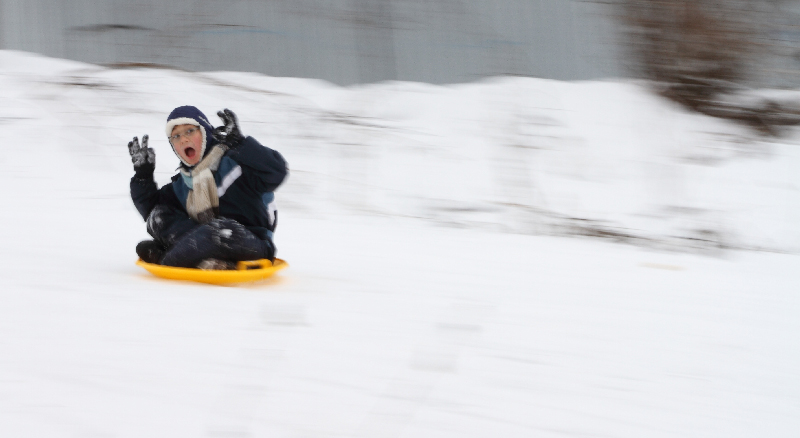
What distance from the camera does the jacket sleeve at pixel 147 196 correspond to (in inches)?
150

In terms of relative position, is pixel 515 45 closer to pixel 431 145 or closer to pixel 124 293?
pixel 431 145

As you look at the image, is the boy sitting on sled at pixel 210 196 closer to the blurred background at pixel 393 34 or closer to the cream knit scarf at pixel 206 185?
the cream knit scarf at pixel 206 185

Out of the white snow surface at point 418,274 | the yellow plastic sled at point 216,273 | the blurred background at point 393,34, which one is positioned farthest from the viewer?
the blurred background at point 393,34

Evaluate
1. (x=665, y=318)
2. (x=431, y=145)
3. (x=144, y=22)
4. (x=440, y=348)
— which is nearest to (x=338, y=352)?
(x=440, y=348)

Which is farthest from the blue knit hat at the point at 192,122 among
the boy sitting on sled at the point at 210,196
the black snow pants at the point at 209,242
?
the black snow pants at the point at 209,242

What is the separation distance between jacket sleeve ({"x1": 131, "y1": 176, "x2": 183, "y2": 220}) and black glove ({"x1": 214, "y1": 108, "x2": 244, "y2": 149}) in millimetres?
461

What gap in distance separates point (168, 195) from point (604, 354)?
7.43 feet

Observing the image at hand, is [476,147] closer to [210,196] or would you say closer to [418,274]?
[418,274]

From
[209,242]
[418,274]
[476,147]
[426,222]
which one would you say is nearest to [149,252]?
[209,242]

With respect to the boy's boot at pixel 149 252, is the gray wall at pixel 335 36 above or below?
above

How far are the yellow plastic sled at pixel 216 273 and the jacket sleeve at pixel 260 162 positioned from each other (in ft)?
1.33

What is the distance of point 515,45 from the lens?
947 cm

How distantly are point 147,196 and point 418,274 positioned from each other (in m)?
1.60

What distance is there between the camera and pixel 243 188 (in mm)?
3729
